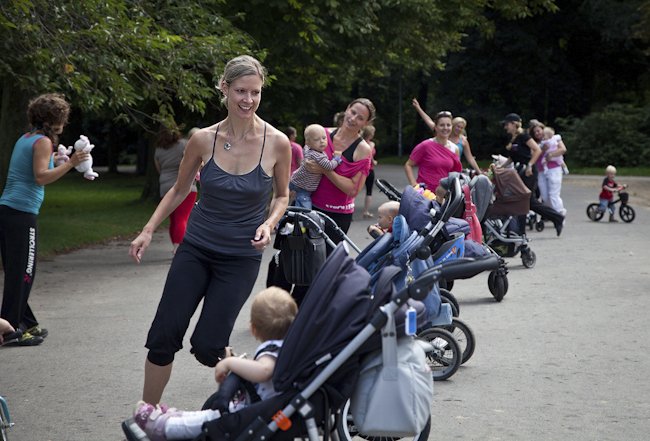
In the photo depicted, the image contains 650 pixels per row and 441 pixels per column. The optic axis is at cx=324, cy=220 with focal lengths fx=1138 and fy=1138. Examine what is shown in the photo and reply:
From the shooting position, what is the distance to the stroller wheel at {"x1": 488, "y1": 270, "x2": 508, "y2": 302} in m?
10.8

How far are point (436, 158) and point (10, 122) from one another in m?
9.42

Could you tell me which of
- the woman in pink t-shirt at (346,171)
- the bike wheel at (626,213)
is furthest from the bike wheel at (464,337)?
the bike wheel at (626,213)

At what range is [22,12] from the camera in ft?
37.7

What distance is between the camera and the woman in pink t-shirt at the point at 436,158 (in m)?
12.3

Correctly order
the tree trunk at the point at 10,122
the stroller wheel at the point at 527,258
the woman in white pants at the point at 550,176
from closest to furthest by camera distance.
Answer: the stroller wheel at the point at 527,258 < the tree trunk at the point at 10,122 < the woman in white pants at the point at 550,176

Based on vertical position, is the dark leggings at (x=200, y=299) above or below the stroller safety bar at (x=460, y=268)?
below

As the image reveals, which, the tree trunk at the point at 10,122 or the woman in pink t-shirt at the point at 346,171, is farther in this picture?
the tree trunk at the point at 10,122

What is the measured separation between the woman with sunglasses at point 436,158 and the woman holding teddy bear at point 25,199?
4.73 meters

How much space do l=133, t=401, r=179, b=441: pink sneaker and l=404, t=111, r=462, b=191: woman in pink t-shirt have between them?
749 cm

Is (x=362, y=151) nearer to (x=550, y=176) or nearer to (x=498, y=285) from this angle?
(x=498, y=285)

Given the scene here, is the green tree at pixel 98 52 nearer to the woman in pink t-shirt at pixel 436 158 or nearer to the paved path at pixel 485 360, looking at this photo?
the paved path at pixel 485 360

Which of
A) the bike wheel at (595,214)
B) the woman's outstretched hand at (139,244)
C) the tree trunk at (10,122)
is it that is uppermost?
the woman's outstretched hand at (139,244)

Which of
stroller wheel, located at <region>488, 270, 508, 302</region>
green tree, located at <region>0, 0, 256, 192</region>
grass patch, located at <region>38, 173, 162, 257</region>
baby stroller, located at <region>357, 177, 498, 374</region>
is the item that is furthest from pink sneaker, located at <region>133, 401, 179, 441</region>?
grass patch, located at <region>38, 173, 162, 257</region>

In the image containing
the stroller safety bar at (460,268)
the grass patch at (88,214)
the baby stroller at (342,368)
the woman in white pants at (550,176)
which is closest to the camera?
the baby stroller at (342,368)
